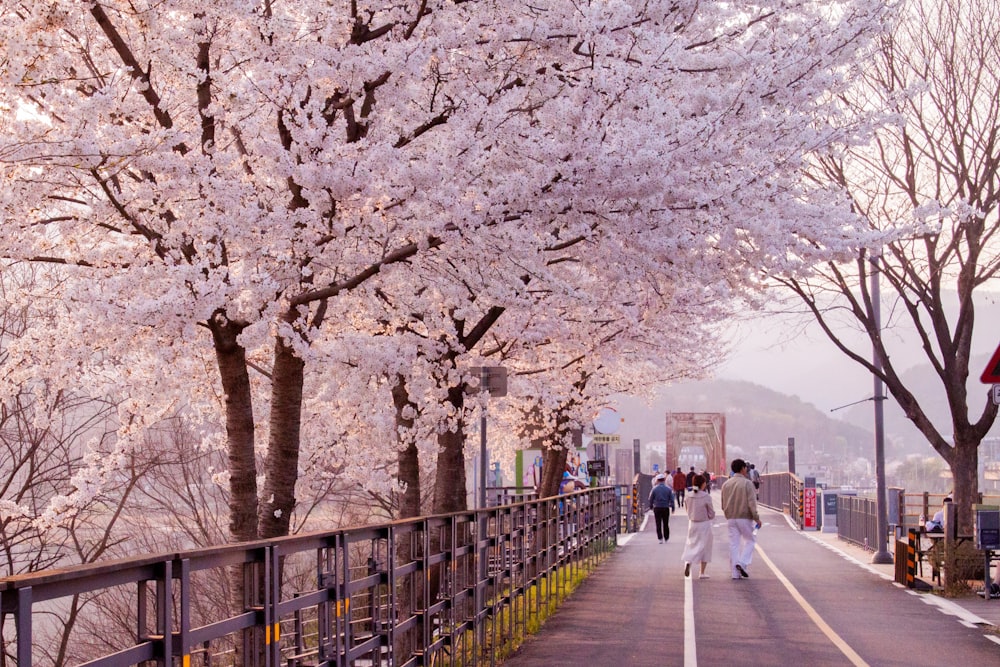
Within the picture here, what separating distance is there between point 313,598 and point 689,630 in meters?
8.74

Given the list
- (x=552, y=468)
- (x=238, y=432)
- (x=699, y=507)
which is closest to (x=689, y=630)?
(x=238, y=432)

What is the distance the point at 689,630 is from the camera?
15.3 meters

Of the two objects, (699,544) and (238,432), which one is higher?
(238,432)

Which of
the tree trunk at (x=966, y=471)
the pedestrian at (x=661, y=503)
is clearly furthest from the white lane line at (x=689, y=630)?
the pedestrian at (x=661, y=503)

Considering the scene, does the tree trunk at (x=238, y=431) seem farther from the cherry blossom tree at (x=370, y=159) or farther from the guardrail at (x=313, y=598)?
the guardrail at (x=313, y=598)

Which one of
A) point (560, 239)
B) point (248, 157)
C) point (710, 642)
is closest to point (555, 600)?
point (710, 642)

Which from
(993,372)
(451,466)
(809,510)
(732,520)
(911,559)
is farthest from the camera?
(809,510)

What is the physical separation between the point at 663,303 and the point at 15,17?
1055 centimetres

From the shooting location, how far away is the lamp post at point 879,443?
2494 centimetres

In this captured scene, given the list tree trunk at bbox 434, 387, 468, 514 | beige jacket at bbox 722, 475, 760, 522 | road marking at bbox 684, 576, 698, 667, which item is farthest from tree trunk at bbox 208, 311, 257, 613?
beige jacket at bbox 722, 475, 760, 522

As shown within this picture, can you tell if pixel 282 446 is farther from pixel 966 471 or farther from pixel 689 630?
pixel 966 471

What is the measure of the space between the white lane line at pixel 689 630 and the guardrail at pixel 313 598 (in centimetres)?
186

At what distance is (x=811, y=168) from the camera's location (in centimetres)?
2306

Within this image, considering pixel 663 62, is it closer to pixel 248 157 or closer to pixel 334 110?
pixel 334 110
